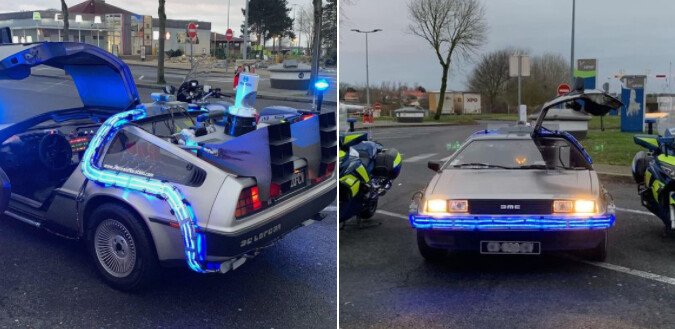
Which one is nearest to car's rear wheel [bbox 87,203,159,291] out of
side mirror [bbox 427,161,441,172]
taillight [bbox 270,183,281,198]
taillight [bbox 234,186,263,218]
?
taillight [bbox 234,186,263,218]

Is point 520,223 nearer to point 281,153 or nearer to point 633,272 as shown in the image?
point 633,272

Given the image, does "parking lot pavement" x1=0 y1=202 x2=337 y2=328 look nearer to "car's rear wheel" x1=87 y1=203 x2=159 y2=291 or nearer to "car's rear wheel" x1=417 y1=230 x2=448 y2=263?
"car's rear wheel" x1=87 y1=203 x2=159 y2=291

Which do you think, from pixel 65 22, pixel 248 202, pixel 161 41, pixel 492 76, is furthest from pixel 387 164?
pixel 65 22

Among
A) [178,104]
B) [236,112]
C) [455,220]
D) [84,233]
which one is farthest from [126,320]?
[455,220]

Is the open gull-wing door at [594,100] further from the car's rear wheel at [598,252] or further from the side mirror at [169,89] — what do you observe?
the side mirror at [169,89]

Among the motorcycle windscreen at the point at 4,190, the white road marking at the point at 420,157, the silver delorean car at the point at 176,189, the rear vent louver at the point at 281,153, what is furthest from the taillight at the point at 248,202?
the white road marking at the point at 420,157

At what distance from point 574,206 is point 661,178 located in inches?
55.4

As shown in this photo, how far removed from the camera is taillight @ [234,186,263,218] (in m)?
2.82

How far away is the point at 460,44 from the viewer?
135 inches

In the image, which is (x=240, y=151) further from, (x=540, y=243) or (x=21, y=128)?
(x=21, y=128)

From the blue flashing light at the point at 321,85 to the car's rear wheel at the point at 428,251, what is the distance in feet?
4.95

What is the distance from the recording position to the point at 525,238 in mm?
3178

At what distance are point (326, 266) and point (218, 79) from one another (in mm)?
1345

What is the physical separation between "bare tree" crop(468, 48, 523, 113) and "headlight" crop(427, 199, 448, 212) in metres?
0.87
